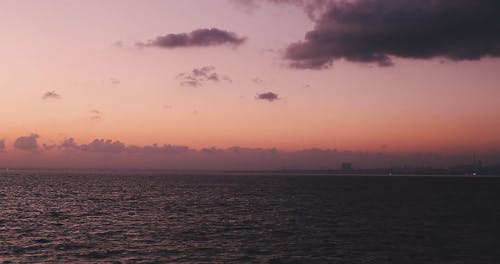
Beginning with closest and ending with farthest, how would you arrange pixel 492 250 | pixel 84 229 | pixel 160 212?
pixel 492 250
pixel 84 229
pixel 160 212

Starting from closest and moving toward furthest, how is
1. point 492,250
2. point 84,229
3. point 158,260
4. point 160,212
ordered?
1. point 158,260
2. point 492,250
3. point 84,229
4. point 160,212

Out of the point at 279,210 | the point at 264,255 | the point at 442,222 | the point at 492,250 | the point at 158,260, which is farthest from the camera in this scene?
the point at 279,210

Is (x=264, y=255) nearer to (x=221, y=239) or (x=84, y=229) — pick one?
(x=221, y=239)

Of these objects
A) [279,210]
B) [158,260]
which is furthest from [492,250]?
[279,210]

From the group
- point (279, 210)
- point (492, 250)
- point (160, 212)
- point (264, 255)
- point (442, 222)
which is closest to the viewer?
point (264, 255)

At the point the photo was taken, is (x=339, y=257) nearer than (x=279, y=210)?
Yes

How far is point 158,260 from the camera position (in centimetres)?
4475

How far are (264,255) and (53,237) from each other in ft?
89.5

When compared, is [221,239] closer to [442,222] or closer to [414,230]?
[414,230]

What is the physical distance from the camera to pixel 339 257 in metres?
47.6

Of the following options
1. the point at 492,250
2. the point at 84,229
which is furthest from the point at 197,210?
the point at 492,250

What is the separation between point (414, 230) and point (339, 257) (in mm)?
24563

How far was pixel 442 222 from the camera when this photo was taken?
7825 centimetres

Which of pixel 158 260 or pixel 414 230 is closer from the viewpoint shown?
pixel 158 260
